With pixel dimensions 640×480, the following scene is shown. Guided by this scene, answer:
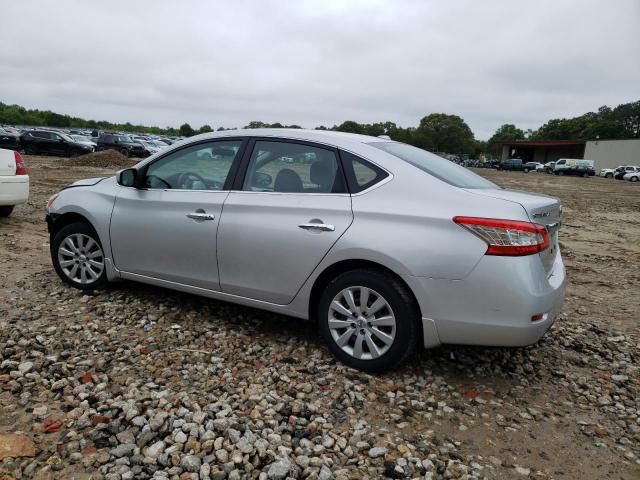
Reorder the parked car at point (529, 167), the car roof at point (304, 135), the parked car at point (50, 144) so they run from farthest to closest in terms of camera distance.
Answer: the parked car at point (529, 167), the parked car at point (50, 144), the car roof at point (304, 135)

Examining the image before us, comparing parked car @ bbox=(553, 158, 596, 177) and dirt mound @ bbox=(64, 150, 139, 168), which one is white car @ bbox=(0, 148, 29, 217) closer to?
dirt mound @ bbox=(64, 150, 139, 168)

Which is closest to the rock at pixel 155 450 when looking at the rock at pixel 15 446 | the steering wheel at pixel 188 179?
the rock at pixel 15 446

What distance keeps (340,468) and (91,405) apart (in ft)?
4.99

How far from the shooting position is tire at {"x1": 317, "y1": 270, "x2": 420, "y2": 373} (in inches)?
129

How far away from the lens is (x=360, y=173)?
3.59m

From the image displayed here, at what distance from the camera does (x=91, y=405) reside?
9.82 feet

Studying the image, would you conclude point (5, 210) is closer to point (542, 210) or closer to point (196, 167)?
point (196, 167)

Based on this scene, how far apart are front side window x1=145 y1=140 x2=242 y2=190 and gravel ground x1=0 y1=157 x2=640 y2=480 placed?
1.13 m

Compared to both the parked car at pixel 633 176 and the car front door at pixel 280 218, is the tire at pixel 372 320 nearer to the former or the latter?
the car front door at pixel 280 218

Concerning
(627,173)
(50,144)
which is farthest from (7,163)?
(627,173)

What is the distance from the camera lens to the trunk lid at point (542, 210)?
10.5ft

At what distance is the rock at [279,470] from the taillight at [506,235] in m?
1.65

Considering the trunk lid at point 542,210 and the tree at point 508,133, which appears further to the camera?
the tree at point 508,133

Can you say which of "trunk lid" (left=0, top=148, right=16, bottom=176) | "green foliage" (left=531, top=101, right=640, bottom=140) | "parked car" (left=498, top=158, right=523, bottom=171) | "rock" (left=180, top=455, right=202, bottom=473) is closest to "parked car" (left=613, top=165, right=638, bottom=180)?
"parked car" (left=498, top=158, right=523, bottom=171)
